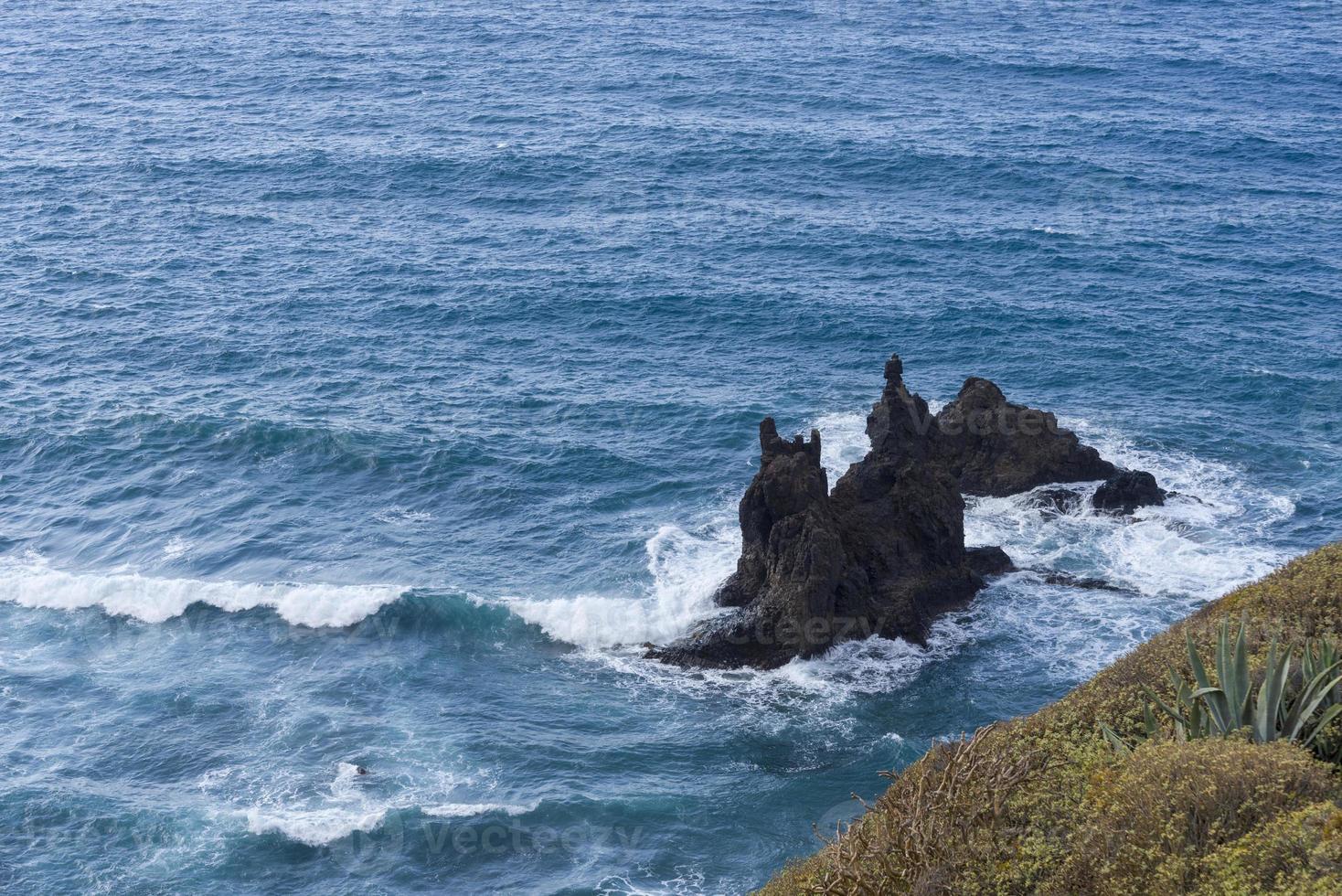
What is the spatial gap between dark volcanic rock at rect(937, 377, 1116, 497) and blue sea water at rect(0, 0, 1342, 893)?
212 cm

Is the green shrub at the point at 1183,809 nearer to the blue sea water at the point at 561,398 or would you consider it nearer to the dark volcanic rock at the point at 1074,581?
the blue sea water at the point at 561,398

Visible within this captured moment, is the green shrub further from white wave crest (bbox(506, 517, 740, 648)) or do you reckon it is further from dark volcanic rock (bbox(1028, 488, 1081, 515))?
dark volcanic rock (bbox(1028, 488, 1081, 515))

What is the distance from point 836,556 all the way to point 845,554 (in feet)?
2.54

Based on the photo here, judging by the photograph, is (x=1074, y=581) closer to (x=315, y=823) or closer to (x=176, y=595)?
(x=315, y=823)

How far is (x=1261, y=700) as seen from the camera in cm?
Result: 1953

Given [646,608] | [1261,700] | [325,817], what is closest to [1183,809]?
[1261,700]

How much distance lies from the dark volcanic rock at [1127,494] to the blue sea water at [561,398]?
3.59ft

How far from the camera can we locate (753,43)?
113812 mm

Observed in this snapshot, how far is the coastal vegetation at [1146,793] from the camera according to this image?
55.8 feet

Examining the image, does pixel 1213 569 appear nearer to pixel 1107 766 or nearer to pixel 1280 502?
pixel 1280 502

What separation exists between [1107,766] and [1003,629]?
2341cm

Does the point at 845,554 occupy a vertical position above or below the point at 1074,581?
above

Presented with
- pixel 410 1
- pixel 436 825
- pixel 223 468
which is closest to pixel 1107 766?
pixel 436 825

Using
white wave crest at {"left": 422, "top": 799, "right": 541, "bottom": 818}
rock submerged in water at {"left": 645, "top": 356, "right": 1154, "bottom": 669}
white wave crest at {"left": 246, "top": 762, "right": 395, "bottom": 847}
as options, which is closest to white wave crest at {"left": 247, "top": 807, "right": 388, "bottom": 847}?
white wave crest at {"left": 246, "top": 762, "right": 395, "bottom": 847}
